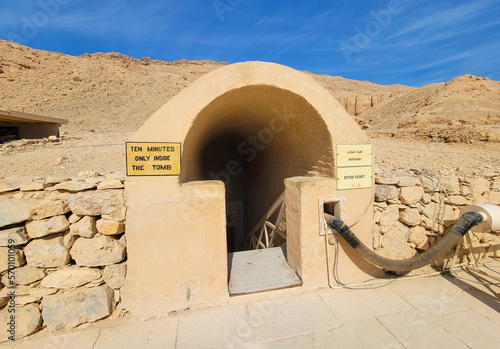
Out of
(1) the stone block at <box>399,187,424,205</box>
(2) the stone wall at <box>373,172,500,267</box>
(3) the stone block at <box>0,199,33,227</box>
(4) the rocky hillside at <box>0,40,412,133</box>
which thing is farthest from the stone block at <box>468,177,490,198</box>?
(4) the rocky hillside at <box>0,40,412,133</box>

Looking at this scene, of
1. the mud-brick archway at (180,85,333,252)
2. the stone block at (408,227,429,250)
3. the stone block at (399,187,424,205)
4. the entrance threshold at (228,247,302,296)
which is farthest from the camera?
the stone block at (408,227,429,250)

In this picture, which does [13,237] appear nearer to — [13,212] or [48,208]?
[13,212]

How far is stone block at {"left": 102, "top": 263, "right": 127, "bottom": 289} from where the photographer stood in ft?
9.37

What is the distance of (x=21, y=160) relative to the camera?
5.88 m

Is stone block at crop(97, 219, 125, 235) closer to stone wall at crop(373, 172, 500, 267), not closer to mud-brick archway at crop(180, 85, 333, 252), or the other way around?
mud-brick archway at crop(180, 85, 333, 252)

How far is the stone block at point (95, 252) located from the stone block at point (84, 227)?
72 mm

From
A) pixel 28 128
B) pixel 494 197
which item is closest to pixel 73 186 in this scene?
pixel 494 197

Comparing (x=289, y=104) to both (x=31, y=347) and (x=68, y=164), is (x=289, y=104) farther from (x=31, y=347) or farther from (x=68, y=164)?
(x=68, y=164)

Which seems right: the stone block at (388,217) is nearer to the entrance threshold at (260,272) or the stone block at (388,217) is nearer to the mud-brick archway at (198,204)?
the mud-brick archway at (198,204)

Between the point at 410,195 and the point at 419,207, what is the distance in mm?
268

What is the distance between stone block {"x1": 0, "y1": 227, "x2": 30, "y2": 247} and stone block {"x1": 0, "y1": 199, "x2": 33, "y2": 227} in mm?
81

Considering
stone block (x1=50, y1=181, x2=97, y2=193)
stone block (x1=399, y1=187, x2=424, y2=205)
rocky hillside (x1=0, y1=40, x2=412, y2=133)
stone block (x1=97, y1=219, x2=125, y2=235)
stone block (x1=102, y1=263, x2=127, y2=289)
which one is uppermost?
rocky hillside (x1=0, y1=40, x2=412, y2=133)

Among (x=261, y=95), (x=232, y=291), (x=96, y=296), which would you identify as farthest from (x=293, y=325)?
(x=261, y=95)

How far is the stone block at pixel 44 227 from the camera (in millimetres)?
2701
